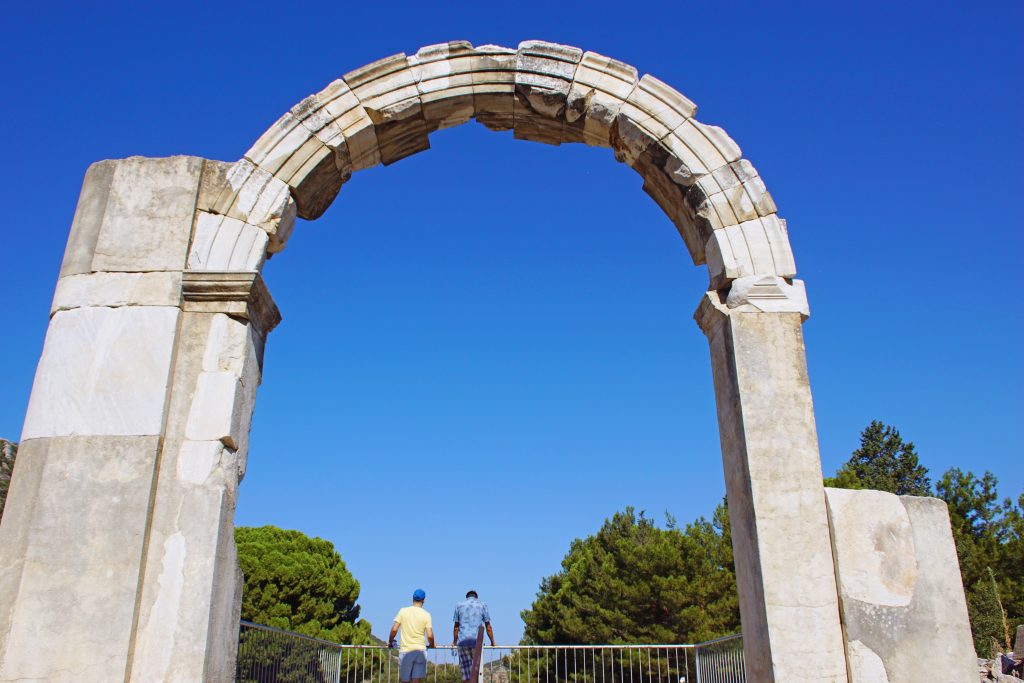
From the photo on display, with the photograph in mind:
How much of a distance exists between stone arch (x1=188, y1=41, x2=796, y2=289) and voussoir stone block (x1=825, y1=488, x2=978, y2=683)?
1.66 meters

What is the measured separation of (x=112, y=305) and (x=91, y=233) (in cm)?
64

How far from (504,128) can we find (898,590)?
439 centimetres

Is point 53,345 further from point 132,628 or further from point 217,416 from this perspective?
point 132,628

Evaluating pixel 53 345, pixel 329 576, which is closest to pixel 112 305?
pixel 53 345

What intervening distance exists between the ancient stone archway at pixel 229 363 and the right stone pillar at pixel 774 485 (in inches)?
0.5

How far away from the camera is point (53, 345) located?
5152 millimetres

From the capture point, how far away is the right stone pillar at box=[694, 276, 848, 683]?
14.6 feet

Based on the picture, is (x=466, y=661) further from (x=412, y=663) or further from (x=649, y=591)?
(x=649, y=591)

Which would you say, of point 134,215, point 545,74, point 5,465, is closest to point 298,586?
point 5,465

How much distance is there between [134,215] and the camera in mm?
5512

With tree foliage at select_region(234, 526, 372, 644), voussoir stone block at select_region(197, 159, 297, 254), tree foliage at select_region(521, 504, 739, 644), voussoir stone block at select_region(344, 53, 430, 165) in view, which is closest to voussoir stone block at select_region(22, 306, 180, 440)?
voussoir stone block at select_region(197, 159, 297, 254)

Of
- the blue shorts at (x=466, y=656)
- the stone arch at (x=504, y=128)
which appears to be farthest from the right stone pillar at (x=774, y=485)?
the blue shorts at (x=466, y=656)

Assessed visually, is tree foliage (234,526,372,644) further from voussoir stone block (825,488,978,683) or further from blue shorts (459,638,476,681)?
voussoir stone block (825,488,978,683)

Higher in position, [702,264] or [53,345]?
[702,264]
